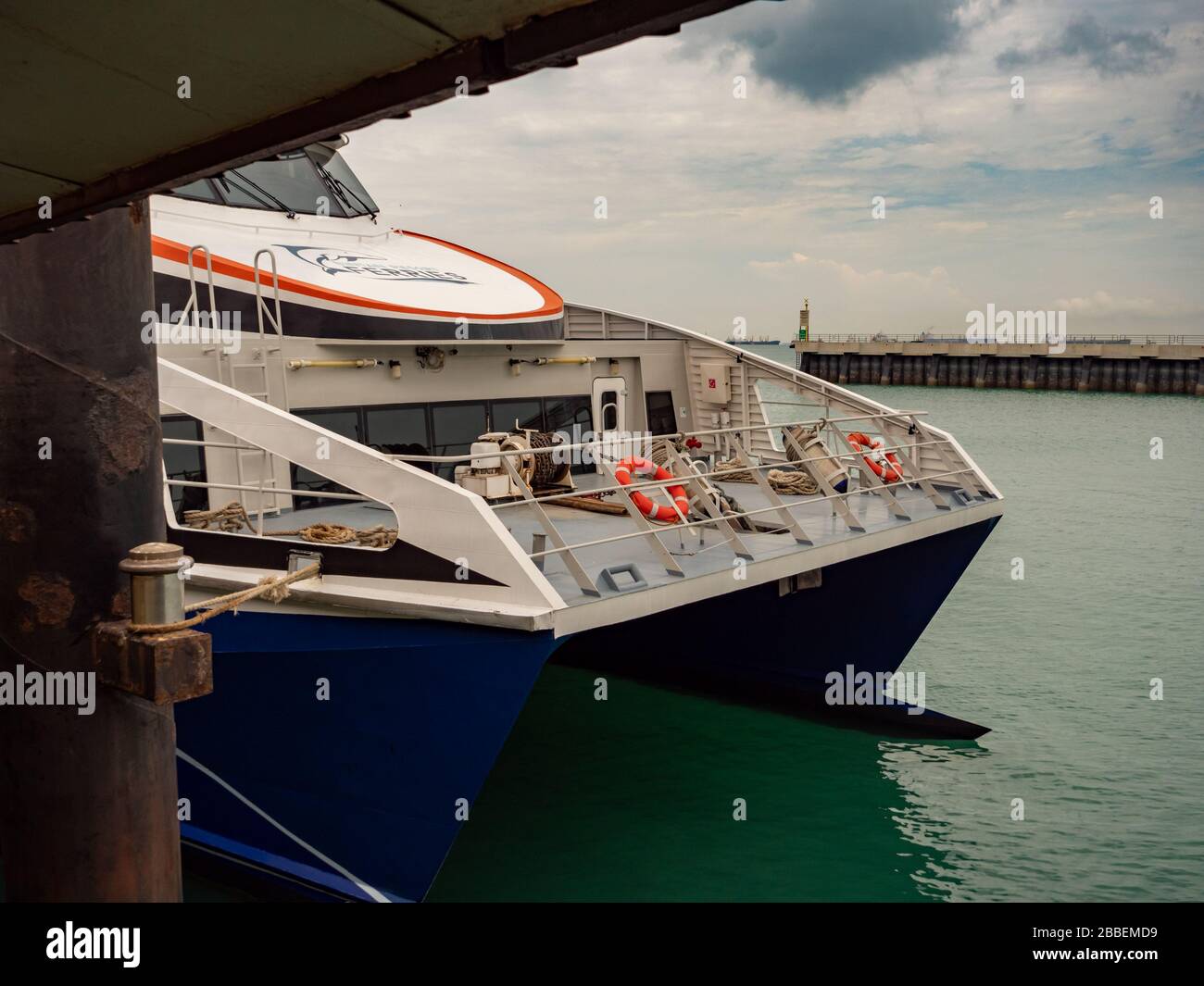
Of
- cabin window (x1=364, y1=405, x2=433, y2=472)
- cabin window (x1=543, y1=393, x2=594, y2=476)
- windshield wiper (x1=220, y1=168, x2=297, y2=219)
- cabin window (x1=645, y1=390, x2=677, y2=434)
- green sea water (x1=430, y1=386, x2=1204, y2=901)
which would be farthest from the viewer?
cabin window (x1=645, y1=390, x2=677, y2=434)

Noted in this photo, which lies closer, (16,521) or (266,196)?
(16,521)

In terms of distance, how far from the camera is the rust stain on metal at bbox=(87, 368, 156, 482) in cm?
481

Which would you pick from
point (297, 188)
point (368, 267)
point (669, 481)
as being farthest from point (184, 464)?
point (297, 188)

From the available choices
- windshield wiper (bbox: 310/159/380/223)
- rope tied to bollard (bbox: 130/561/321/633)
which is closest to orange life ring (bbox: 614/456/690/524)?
rope tied to bollard (bbox: 130/561/321/633)

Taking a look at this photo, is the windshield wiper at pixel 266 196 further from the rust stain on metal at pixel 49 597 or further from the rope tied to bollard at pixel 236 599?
the rust stain on metal at pixel 49 597

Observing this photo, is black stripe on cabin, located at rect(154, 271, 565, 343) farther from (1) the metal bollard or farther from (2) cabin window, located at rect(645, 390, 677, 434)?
(1) the metal bollard

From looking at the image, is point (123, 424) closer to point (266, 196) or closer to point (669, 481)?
point (669, 481)

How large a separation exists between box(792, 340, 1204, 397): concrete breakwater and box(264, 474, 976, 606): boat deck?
67871 mm

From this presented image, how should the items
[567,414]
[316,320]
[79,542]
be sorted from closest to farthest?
[79,542] < [316,320] < [567,414]

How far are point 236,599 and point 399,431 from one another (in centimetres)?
471

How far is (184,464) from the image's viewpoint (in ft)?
28.6

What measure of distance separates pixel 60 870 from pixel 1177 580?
19770 millimetres

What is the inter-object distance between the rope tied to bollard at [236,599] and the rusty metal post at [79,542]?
0.92ft

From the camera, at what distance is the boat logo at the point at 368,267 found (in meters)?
10.4
